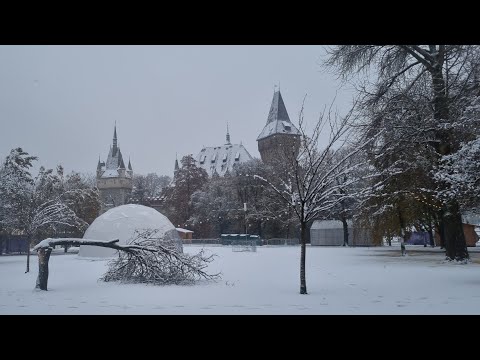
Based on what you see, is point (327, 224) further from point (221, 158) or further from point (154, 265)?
point (154, 265)

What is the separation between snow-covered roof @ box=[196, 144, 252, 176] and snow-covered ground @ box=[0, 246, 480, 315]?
15.2m

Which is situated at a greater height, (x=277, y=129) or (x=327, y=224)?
(x=277, y=129)

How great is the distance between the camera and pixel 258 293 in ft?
22.0

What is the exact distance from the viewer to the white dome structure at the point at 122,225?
11.6m

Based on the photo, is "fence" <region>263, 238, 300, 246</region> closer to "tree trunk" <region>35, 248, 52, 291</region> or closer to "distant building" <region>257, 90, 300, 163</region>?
"distant building" <region>257, 90, 300, 163</region>

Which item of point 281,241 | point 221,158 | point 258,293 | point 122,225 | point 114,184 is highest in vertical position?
point 221,158

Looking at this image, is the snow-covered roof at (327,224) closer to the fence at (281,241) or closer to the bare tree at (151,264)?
the fence at (281,241)

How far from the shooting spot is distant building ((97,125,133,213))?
12272 millimetres

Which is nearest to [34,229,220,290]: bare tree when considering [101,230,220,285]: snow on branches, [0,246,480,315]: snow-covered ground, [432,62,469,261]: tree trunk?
[101,230,220,285]: snow on branches

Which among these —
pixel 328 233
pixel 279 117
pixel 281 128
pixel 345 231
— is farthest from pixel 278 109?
pixel 328 233
